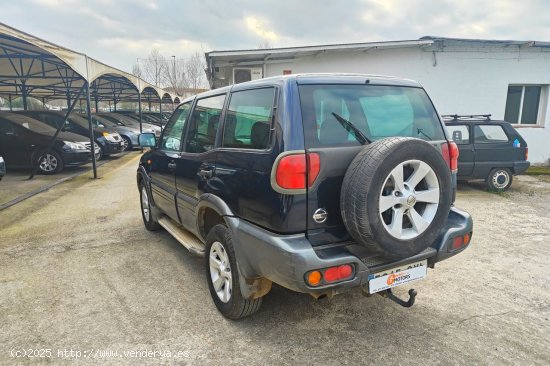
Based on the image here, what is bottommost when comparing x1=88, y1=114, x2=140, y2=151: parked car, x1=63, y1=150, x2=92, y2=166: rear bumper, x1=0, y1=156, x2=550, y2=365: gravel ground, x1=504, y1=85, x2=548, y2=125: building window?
x1=0, y1=156, x2=550, y2=365: gravel ground

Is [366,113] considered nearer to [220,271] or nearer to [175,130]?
[220,271]

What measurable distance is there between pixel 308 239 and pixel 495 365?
1.48m

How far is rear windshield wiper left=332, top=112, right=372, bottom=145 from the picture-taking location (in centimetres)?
239

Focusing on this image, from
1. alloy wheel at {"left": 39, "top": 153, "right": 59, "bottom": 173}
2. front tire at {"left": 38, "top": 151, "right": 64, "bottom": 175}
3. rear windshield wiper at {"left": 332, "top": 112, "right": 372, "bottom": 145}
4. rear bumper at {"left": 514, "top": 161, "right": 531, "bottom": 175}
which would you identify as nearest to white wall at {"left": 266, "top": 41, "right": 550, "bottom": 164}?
rear bumper at {"left": 514, "top": 161, "right": 531, "bottom": 175}

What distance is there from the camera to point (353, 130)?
2.41 meters

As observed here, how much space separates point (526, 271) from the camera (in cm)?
369

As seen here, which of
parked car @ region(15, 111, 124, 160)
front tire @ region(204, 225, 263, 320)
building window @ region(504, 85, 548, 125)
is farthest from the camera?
parked car @ region(15, 111, 124, 160)

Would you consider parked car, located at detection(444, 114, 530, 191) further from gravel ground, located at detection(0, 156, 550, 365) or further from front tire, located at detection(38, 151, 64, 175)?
front tire, located at detection(38, 151, 64, 175)

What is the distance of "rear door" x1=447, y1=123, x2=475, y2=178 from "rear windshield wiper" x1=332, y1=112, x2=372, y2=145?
5.79 m

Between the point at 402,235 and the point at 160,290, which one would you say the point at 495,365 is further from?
the point at 160,290

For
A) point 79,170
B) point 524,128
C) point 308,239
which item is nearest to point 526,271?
point 308,239

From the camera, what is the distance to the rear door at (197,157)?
3.01 meters

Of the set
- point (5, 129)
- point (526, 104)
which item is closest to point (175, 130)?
point (5, 129)

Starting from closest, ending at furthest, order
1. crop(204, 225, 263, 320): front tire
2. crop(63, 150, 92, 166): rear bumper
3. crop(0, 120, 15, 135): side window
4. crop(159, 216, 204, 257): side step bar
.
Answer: crop(204, 225, 263, 320): front tire < crop(159, 216, 204, 257): side step bar < crop(0, 120, 15, 135): side window < crop(63, 150, 92, 166): rear bumper
